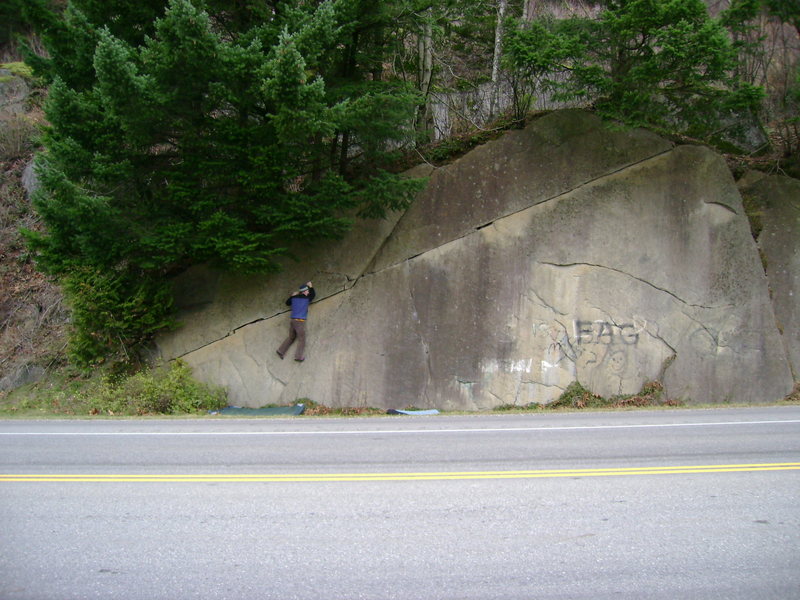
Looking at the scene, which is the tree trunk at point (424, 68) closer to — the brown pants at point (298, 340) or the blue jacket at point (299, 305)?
the blue jacket at point (299, 305)

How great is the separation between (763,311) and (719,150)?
175 inches

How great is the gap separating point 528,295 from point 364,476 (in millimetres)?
8599

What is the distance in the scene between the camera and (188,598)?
376cm

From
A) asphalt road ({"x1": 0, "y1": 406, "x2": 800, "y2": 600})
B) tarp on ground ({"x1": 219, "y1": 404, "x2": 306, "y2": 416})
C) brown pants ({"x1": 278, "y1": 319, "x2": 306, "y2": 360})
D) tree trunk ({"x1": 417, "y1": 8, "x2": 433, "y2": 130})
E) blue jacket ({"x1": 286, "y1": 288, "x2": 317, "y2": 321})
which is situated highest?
tree trunk ({"x1": 417, "y1": 8, "x2": 433, "y2": 130})

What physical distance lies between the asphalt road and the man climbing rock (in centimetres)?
505

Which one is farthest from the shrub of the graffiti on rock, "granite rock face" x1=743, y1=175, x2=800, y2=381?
"granite rock face" x1=743, y1=175, x2=800, y2=381

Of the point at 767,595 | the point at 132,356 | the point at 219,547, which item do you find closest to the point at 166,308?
the point at 132,356

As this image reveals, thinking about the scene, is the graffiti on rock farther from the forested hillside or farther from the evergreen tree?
the evergreen tree

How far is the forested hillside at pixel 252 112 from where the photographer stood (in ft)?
36.3

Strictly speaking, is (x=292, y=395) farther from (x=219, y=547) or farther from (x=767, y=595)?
(x=767, y=595)

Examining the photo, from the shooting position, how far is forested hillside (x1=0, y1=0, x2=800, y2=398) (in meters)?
11.1

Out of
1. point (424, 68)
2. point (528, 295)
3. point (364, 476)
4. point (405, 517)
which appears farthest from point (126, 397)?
point (424, 68)

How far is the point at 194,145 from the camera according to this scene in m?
12.2

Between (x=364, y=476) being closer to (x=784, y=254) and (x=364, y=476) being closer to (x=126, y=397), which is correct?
(x=126, y=397)
